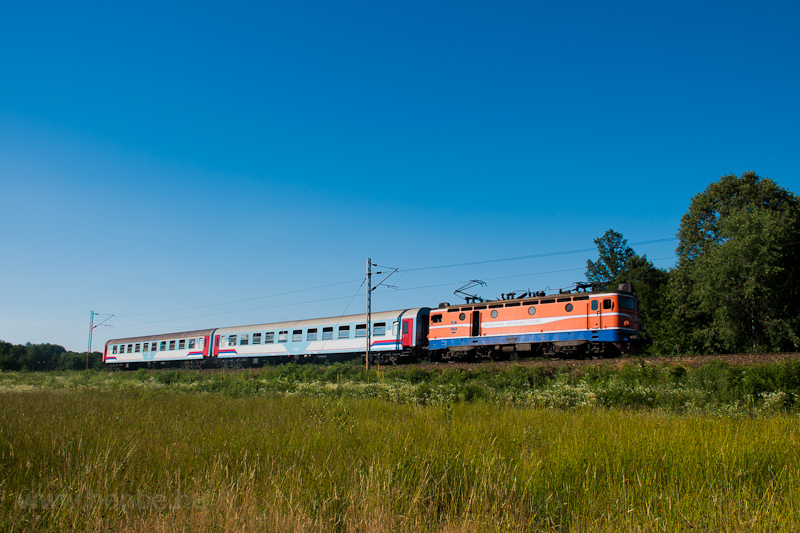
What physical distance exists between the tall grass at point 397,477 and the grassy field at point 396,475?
0.03m

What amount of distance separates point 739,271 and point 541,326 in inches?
824

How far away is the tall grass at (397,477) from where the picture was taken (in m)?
4.24

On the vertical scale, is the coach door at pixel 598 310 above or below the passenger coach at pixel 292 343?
above

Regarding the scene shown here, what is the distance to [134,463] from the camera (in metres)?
5.85

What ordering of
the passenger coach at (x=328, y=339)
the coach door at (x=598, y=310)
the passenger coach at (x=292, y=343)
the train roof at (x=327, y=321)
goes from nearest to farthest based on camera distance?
1. the coach door at (x=598, y=310)
2. the passenger coach at (x=328, y=339)
3. the passenger coach at (x=292, y=343)
4. the train roof at (x=327, y=321)

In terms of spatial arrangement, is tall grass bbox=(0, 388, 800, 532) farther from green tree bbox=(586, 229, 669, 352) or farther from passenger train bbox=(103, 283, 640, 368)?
green tree bbox=(586, 229, 669, 352)

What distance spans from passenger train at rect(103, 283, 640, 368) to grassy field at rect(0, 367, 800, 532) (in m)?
14.4

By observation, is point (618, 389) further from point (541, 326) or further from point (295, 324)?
point (295, 324)

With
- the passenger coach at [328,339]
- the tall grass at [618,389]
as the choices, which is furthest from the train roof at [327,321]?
the tall grass at [618,389]

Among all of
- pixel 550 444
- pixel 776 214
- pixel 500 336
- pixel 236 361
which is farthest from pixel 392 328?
pixel 776 214

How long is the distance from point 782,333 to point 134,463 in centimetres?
4184

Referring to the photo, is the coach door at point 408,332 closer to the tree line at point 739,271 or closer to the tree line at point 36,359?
the tree line at point 739,271

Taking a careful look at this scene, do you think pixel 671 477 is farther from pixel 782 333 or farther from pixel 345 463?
pixel 782 333

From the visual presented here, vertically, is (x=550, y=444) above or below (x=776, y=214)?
below
